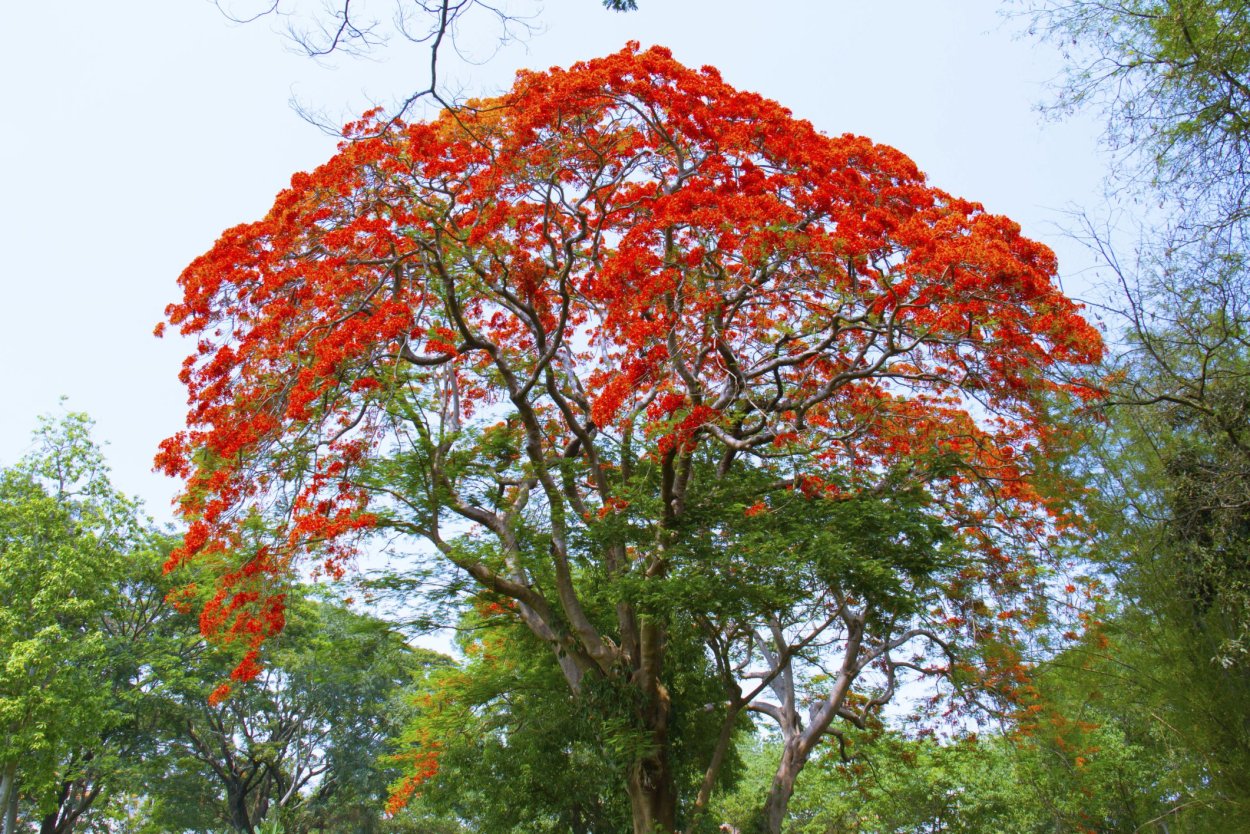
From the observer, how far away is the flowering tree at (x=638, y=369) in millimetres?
7480

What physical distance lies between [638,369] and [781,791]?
5862mm

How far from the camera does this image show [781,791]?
34.5 feet

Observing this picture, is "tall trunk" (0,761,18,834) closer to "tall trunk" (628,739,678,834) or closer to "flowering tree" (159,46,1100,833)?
"flowering tree" (159,46,1100,833)

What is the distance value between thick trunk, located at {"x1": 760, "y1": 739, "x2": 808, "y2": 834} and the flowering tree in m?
1.81

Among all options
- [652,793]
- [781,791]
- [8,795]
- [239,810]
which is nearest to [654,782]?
[652,793]

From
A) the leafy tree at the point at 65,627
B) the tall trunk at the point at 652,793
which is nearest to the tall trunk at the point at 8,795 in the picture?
the leafy tree at the point at 65,627

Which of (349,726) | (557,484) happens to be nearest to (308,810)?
(349,726)

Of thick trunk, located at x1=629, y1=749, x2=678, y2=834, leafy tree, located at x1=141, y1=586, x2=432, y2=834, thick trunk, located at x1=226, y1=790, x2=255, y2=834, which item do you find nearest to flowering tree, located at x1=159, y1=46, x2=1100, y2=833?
thick trunk, located at x1=629, y1=749, x2=678, y2=834

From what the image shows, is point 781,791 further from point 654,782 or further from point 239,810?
point 239,810

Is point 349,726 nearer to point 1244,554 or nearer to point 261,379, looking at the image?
point 261,379

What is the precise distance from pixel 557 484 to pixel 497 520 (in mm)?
952

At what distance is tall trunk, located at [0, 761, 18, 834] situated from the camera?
13.9 metres

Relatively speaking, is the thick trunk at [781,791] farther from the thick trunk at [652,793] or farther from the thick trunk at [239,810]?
the thick trunk at [239,810]

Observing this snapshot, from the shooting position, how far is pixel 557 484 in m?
9.56
